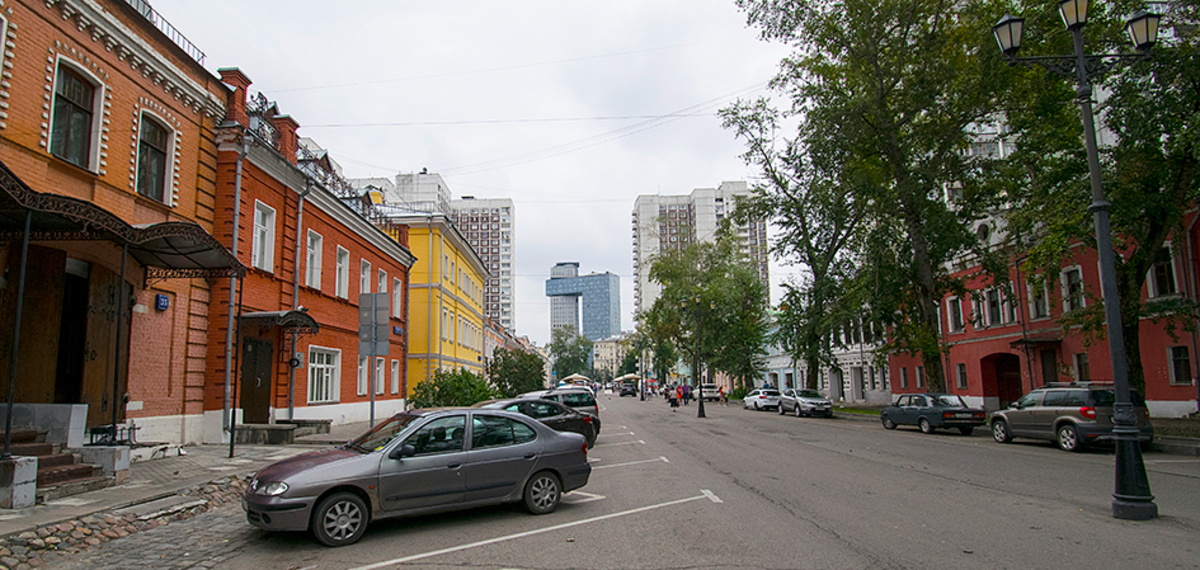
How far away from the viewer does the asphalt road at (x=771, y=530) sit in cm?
619

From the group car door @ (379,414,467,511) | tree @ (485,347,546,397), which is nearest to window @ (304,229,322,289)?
tree @ (485,347,546,397)

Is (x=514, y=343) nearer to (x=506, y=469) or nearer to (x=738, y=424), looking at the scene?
(x=738, y=424)

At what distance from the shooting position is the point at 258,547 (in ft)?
22.8

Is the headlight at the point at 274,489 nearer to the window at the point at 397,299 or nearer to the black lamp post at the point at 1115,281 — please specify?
the black lamp post at the point at 1115,281

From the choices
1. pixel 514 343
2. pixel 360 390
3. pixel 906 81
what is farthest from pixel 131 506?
pixel 514 343

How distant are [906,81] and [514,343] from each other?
6141 centimetres

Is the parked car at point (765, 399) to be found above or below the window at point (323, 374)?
below

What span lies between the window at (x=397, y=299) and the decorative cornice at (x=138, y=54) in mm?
14326

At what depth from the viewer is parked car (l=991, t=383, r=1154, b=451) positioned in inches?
631

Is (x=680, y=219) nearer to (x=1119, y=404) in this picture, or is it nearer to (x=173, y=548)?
(x=1119, y=404)

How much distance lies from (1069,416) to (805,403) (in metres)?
17.9

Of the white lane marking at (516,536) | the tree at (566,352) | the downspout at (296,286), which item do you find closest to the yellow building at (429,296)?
the downspout at (296,286)

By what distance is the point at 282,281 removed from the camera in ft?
59.9

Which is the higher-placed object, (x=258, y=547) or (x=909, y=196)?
(x=909, y=196)
